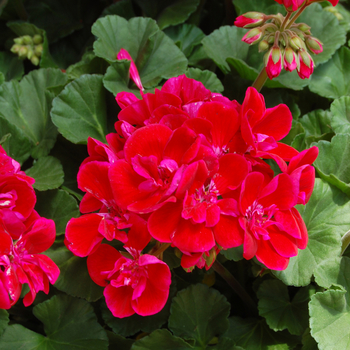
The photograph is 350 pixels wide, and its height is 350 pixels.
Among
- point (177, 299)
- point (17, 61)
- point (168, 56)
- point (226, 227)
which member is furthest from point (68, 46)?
point (226, 227)

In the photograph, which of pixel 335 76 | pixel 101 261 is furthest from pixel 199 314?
pixel 335 76

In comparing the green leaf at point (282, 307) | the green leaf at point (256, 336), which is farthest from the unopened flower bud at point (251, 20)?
the green leaf at point (256, 336)

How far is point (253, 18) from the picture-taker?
849 millimetres

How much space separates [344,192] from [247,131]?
0.48 m

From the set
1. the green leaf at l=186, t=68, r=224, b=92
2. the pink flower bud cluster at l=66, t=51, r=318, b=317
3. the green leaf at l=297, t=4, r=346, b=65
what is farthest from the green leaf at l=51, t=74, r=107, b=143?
the green leaf at l=297, t=4, r=346, b=65

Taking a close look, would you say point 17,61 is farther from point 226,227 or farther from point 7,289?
point 226,227

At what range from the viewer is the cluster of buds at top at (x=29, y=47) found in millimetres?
1403

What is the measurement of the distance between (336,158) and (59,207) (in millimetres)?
747

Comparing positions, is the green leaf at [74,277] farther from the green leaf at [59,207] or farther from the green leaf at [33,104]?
the green leaf at [33,104]

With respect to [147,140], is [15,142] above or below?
below

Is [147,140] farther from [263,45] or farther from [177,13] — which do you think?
[177,13]

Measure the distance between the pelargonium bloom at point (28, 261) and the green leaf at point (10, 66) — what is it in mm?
955

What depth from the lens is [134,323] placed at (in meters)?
1.03

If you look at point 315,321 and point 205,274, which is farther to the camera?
point 205,274
